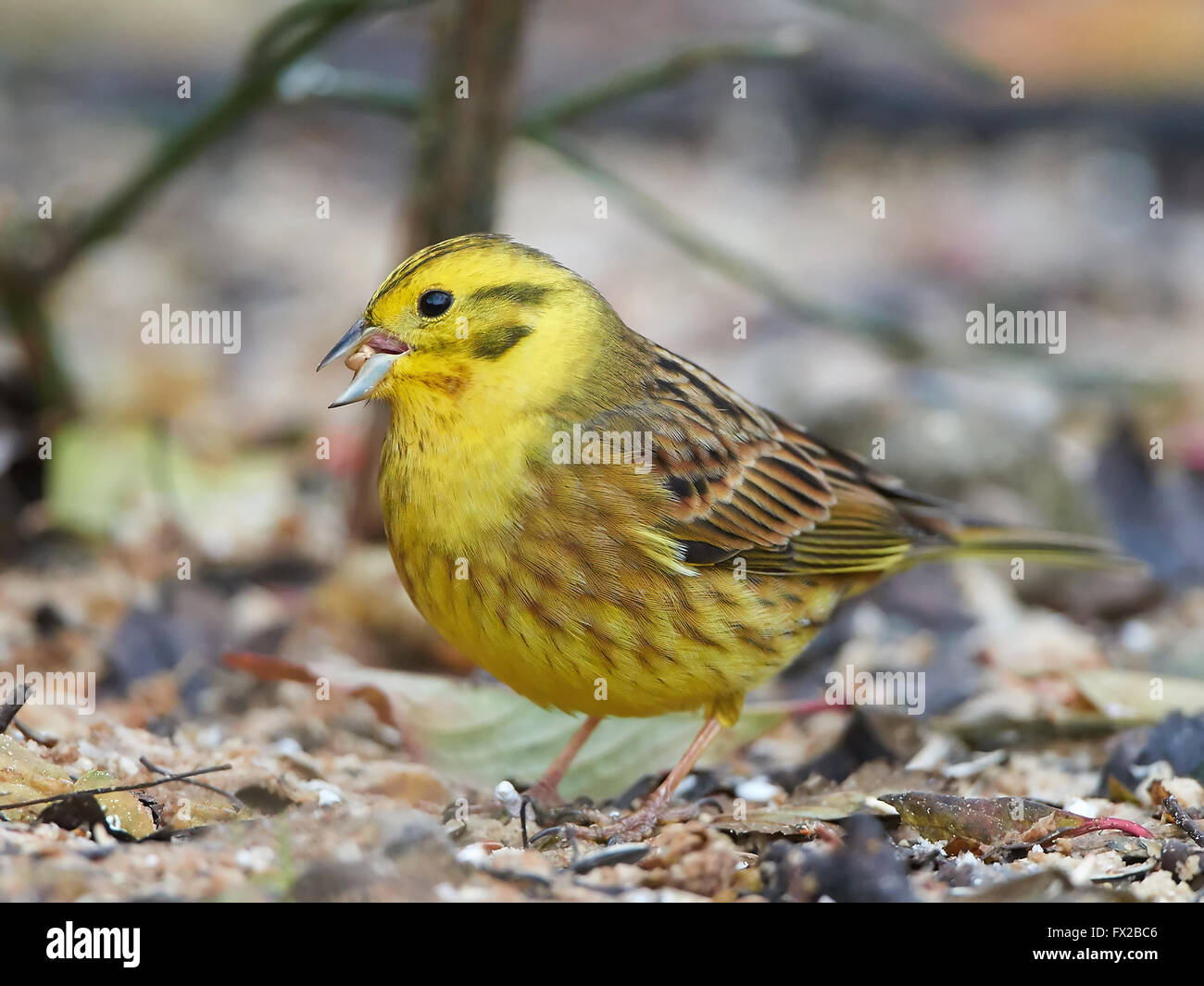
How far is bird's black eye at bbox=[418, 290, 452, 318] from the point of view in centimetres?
353

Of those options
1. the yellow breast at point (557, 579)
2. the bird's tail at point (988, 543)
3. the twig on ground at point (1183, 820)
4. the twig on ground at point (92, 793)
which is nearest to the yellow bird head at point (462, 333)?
the yellow breast at point (557, 579)

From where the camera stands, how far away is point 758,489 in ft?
13.7

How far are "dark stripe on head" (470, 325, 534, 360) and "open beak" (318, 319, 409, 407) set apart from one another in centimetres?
16

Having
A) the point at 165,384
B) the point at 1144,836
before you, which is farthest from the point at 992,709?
the point at 165,384

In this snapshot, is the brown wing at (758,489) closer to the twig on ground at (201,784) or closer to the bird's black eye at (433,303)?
the bird's black eye at (433,303)

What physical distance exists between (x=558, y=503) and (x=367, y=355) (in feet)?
1.80

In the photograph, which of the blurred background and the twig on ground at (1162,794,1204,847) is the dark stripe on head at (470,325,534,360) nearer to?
the blurred background

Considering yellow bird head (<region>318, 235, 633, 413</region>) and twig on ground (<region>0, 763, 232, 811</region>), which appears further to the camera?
yellow bird head (<region>318, 235, 633, 413</region>)

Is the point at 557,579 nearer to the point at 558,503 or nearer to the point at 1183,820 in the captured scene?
the point at 558,503

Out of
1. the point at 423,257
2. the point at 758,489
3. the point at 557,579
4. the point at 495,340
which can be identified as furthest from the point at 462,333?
the point at 758,489

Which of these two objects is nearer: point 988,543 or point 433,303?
point 433,303

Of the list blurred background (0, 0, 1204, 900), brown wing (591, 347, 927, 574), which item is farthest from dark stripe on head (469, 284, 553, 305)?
blurred background (0, 0, 1204, 900)

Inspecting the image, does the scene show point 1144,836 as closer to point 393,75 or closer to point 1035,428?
point 1035,428

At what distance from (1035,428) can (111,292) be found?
4690mm
